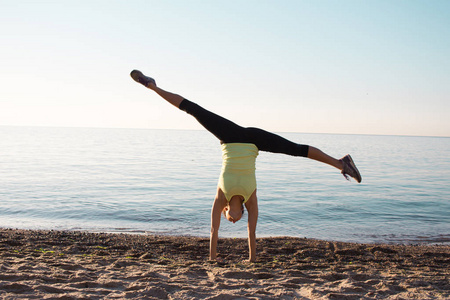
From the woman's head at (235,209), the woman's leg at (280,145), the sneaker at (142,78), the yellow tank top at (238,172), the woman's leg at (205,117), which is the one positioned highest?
the sneaker at (142,78)

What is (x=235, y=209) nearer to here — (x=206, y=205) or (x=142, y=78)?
(x=142, y=78)

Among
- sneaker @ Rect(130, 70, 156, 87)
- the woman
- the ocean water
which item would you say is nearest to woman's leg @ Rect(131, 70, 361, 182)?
the woman

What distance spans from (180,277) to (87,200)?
1003 centimetres

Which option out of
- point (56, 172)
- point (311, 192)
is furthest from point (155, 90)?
point (56, 172)

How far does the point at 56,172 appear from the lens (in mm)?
22250

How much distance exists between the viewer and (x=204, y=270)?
5379 millimetres

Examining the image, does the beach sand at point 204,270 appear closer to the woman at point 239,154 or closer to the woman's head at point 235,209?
the woman's head at point 235,209

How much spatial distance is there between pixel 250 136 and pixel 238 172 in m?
0.56

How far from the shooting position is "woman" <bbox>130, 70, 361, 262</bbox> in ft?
18.2

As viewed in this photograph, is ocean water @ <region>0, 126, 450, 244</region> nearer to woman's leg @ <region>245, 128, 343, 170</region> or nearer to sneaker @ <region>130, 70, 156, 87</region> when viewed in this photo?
woman's leg @ <region>245, 128, 343, 170</region>

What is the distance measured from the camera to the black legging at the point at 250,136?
5598mm

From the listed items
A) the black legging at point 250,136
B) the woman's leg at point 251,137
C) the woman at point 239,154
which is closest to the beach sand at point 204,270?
the woman at point 239,154

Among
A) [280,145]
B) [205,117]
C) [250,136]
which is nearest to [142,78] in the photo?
[205,117]

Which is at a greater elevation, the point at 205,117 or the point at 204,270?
the point at 205,117
